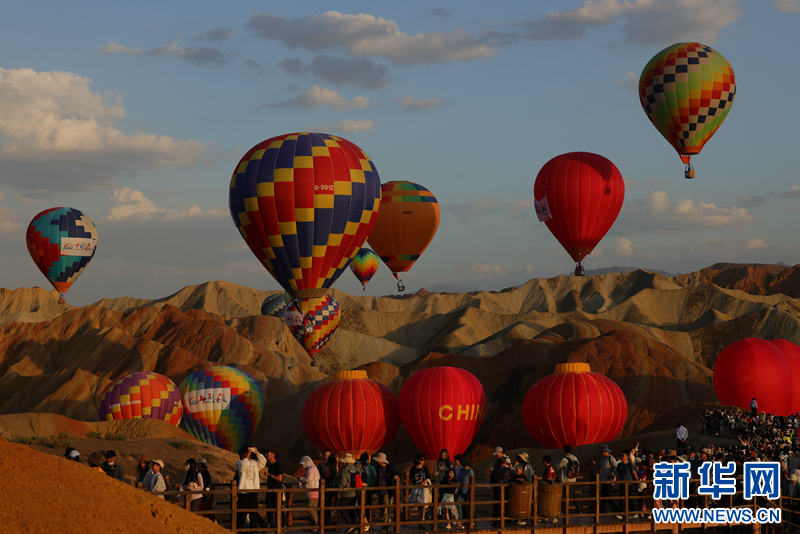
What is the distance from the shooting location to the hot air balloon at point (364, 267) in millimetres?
73625

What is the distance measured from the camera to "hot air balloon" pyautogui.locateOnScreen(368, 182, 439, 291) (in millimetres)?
50469

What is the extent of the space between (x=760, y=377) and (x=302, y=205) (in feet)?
83.2

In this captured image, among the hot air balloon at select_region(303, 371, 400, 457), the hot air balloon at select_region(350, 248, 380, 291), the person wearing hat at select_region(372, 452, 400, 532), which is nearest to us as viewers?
the person wearing hat at select_region(372, 452, 400, 532)

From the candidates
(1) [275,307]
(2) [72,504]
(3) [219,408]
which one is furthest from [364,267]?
(2) [72,504]

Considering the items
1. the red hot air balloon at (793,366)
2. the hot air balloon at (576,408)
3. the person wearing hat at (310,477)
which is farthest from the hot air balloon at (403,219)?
the person wearing hat at (310,477)

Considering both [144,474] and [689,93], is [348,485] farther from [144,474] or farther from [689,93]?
[689,93]

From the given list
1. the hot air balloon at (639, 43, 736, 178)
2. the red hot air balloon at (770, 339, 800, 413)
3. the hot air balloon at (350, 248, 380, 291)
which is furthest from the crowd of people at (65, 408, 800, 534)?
the hot air balloon at (350, 248, 380, 291)

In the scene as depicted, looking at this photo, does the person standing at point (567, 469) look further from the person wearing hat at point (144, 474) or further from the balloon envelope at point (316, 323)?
the balloon envelope at point (316, 323)

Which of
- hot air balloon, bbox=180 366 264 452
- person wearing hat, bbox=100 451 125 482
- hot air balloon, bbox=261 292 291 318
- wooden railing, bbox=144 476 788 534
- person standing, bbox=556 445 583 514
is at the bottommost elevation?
hot air balloon, bbox=180 366 264 452

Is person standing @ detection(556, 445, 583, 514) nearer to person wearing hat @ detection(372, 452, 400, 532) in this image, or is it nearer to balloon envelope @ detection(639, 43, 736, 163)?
person wearing hat @ detection(372, 452, 400, 532)

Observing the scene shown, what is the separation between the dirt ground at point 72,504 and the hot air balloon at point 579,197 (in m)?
30.5

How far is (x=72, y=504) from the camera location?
518 inches

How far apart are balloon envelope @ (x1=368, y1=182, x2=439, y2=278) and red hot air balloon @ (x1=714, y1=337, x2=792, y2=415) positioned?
1854cm

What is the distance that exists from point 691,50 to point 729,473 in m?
27.9
